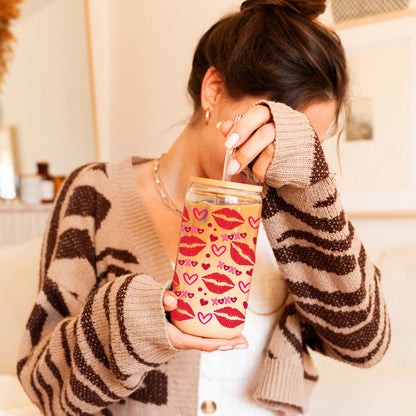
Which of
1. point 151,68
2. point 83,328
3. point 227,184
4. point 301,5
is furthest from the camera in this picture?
point 151,68

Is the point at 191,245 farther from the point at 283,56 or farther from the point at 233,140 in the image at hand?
the point at 283,56

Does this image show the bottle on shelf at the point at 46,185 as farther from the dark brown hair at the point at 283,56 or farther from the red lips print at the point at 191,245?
the red lips print at the point at 191,245

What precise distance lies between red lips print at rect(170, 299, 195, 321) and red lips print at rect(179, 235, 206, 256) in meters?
0.05

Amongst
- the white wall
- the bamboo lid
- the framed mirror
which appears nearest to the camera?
the bamboo lid

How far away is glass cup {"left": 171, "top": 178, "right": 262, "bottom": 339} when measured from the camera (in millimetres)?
440

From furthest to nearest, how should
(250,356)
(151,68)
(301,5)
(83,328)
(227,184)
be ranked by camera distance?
(151,68) → (250,356) → (301,5) → (83,328) → (227,184)

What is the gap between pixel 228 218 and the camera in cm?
44

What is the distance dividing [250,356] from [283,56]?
52 cm

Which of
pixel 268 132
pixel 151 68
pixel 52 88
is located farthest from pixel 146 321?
pixel 52 88

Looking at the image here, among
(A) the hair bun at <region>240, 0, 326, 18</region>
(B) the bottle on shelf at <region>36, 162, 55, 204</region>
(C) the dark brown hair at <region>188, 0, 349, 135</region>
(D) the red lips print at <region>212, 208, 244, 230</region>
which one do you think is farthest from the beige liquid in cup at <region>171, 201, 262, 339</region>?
(B) the bottle on shelf at <region>36, 162, 55, 204</region>

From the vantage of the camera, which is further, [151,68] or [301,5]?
[151,68]

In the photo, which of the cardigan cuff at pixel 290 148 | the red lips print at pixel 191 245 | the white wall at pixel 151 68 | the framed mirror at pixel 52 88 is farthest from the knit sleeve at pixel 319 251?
the framed mirror at pixel 52 88

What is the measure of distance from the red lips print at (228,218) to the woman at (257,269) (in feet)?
0.15

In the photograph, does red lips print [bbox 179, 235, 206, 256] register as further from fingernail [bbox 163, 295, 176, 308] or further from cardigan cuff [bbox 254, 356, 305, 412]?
cardigan cuff [bbox 254, 356, 305, 412]
